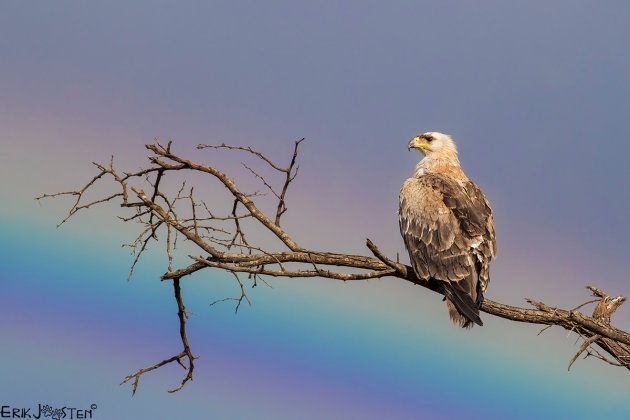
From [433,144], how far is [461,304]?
13.1ft

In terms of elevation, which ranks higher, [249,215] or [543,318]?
[249,215]

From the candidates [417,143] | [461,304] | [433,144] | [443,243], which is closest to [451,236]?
[443,243]

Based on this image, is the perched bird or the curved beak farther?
the curved beak

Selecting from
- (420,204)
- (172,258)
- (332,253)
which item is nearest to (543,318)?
(420,204)

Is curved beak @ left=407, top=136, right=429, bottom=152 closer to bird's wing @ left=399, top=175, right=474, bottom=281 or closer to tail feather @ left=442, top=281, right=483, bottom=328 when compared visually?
bird's wing @ left=399, top=175, right=474, bottom=281

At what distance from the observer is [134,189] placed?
9398 mm

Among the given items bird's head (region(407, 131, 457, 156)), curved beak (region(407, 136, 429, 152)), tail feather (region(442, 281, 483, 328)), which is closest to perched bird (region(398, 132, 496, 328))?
tail feather (region(442, 281, 483, 328))

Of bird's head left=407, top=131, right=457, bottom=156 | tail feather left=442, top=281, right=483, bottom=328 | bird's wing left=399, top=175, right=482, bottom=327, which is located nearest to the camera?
tail feather left=442, top=281, right=483, bottom=328

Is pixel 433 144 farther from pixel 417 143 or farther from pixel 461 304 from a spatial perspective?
pixel 461 304

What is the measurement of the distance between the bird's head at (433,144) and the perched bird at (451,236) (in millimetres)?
1195

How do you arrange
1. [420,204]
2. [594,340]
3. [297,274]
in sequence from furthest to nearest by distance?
[420,204]
[594,340]
[297,274]

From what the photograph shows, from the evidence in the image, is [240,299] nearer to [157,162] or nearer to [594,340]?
[157,162]

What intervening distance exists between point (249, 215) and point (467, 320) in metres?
3.35

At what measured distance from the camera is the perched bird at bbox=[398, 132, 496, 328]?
31.0ft
